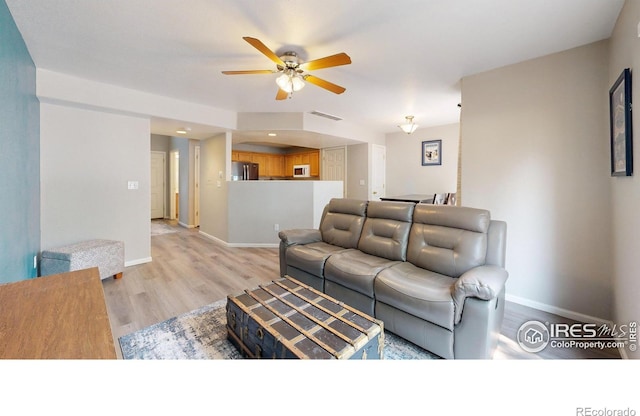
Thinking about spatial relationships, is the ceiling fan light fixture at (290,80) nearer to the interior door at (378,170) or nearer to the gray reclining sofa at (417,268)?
the gray reclining sofa at (417,268)

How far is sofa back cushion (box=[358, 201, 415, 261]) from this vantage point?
2.38 metres

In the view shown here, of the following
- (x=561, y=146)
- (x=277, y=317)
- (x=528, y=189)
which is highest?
(x=561, y=146)

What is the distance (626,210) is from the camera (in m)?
1.69

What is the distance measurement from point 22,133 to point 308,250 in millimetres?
2732

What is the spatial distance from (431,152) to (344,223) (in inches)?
155

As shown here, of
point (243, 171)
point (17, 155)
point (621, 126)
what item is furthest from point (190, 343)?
point (243, 171)

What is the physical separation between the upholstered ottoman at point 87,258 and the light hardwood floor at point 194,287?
0.20 m

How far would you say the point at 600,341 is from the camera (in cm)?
197

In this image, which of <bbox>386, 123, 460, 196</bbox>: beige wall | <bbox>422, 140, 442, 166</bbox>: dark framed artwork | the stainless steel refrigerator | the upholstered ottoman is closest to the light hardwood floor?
the upholstered ottoman

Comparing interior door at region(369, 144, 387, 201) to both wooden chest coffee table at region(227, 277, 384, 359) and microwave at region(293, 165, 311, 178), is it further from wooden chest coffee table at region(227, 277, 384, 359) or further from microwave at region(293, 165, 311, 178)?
wooden chest coffee table at region(227, 277, 384, 359)

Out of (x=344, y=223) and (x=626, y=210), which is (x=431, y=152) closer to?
(x=344, y=223)

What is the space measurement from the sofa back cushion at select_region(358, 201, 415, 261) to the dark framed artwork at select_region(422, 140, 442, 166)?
3.73m

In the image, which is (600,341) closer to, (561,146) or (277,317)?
(561,146)
